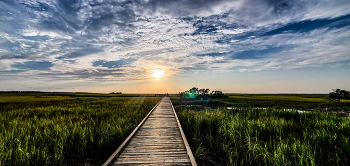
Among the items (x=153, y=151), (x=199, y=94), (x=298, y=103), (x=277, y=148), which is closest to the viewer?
(x=277, y=148)

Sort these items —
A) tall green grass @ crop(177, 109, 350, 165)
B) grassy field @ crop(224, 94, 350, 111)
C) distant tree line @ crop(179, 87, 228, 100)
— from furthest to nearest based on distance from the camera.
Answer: distant tree line @ crop(179, 87, 228, 100) → grassy field @ crop(224, 94, 350, 111) → tall green grass @ crop(177, 109, 350, 165)

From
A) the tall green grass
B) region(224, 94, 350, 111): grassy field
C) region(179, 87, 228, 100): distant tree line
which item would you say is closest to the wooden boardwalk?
the tall green grass

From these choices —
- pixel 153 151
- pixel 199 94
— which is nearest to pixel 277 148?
pixel 153 151

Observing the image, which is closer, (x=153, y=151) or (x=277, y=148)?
(x=277, y=148)

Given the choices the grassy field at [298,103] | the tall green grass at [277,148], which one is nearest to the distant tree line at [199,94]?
the grassy field at [298,103]

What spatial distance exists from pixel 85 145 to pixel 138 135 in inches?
71.8

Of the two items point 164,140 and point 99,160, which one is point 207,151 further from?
point 99,160

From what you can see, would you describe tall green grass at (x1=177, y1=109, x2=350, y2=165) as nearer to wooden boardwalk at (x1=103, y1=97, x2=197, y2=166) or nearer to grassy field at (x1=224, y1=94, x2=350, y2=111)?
wooden boardwalk at (x1=103, y1=97, x2=197, y2=166)

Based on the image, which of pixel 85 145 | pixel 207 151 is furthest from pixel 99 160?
pixel 207 151

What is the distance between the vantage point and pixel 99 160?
15.1ft

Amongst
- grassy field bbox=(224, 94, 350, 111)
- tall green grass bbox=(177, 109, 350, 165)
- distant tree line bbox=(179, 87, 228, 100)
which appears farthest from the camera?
distant tree line bbox=(179, 87, 228, 100)

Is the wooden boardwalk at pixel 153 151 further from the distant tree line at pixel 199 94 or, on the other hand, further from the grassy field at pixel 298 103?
the distant tree line at pixel 199 94

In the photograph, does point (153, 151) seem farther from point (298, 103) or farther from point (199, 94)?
point (199, 94)

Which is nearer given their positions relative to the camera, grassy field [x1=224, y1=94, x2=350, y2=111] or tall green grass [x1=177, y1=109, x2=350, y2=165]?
tall green grass [x1=177, y1=109, x2=350, y2=165]
